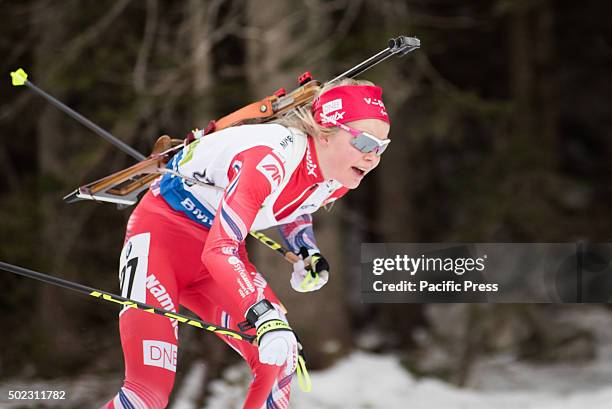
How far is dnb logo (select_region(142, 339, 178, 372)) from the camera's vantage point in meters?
3.03

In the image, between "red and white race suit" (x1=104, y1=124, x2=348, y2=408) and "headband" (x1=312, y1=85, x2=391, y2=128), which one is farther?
"headband" (x1=312, y1=85, x2=391, y2=128)

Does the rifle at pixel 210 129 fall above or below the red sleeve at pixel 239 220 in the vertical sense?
above

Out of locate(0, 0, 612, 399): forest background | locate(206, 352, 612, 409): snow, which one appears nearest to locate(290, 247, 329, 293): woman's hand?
locate(206, 352, 612, 409): snow

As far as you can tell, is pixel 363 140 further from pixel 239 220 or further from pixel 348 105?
pixel 239 220

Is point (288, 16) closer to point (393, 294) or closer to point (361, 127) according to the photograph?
point (393, 294)

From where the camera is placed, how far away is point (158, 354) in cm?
305

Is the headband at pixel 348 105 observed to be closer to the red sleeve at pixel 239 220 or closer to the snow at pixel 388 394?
the red sleeve at pixel 239 220

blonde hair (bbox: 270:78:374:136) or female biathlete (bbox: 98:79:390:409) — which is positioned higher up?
blonde hair (bbox: 270:78:374:136)

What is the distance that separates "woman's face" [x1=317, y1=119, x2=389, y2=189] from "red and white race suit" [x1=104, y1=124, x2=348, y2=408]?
0.05 meters

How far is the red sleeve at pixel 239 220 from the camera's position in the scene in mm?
2783

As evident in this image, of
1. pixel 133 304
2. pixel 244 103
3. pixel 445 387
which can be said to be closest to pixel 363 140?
pixel 133 304

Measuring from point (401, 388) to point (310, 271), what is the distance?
122 inches

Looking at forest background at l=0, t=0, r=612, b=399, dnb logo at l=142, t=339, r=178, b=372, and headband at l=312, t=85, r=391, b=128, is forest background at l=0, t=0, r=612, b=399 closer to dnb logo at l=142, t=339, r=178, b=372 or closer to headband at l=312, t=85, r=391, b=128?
dnb logo at l=142, t=339, r=178, b=372

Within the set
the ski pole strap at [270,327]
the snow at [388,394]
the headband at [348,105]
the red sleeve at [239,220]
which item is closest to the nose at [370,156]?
the headband at [348,105]
